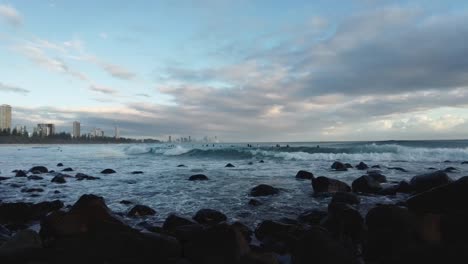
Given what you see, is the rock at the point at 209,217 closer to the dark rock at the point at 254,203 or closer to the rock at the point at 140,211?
the rock at the point at 140,211

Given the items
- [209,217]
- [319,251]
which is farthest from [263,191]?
[319,251]

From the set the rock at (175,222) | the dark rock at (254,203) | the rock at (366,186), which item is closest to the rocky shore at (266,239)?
the rock at (175,222)

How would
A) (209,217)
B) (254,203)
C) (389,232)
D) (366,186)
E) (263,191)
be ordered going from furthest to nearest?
(366,186)
(263,191)
(254,203)
(209,217)
(389,232)

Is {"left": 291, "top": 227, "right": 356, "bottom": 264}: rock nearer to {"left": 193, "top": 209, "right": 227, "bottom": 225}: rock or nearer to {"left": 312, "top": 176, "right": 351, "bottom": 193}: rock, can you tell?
{"left": 193, "top": 209, "right": 227, "bottom": 225}: rock

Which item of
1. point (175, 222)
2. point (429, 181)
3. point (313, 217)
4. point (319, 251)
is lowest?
point (313, 217)

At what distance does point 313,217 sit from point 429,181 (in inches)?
232

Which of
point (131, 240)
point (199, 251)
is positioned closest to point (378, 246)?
point (199, 251)

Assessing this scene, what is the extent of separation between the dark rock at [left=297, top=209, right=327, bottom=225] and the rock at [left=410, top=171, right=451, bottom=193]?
532cm

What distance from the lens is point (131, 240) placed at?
193 inches

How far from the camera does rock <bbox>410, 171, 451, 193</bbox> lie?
1046 cm

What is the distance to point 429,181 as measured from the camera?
10914mm

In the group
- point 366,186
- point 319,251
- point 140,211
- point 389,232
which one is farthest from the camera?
point 366,186

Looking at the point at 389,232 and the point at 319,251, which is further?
the point at 389,232

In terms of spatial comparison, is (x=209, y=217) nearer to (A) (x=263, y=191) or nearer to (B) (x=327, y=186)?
(A) (x=263, y=191)
